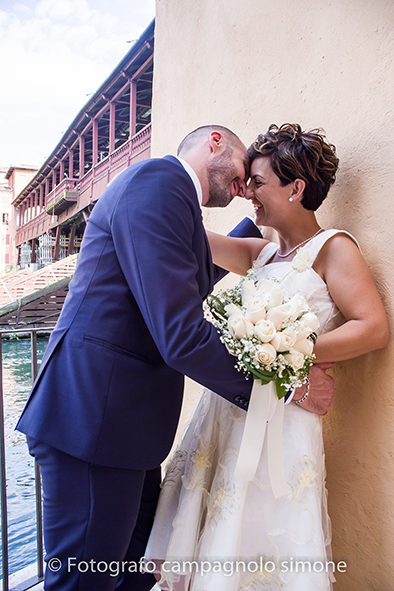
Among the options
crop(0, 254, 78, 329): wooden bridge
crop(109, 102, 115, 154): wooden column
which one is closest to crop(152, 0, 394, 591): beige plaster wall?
crop(109, 102, 115, 154): wooden column

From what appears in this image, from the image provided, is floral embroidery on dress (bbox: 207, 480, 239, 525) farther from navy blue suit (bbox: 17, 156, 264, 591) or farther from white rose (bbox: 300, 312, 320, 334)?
white rose (bbox: 300, 312, 320, 334)

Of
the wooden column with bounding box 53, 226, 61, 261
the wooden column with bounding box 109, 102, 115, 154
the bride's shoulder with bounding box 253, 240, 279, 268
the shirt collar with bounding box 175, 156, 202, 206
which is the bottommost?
the bride's shoulder with bounding box 253, 240, 279, 268

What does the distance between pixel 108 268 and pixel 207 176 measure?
53cm

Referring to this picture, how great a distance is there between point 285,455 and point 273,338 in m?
0.44

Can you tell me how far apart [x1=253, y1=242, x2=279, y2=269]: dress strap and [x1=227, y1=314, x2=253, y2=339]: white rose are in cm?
69

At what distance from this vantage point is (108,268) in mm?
1199

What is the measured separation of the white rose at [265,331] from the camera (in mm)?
1114

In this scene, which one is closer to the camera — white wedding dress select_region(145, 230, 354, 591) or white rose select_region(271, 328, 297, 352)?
white rose select_region(271, 328, 297, 352)

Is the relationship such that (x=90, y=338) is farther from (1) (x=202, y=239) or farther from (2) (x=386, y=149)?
(2) (x=386, y=149)

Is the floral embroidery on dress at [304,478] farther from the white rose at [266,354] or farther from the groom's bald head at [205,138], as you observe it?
the groom's bald head at [205,138]

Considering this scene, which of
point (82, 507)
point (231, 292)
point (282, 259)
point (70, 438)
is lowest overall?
point (82, 507)

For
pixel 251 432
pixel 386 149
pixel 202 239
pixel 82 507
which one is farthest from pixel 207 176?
pixel 82 507

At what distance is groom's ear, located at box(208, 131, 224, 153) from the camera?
4.93 feet

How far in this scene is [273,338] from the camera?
44.0 inches
